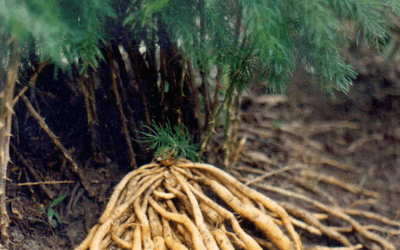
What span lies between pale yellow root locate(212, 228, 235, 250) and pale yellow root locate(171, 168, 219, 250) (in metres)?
0.03

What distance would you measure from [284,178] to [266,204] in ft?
1.39

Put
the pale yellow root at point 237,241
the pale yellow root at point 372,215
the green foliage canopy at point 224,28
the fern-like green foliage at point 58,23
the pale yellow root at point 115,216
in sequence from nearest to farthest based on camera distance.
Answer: the fern-like green foliage at point 58,23 < the green foliage canopy at point 224,28 < the pale yellow root at point 115,216 < the pale yellow root at point 237,241 < the pale yellow root at point 372,215

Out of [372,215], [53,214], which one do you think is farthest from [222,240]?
[372,215]

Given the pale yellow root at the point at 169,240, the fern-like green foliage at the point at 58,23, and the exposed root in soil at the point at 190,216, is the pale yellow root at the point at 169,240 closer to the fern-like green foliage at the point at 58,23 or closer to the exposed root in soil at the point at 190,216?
the exposed root in soil at the point at 190,216

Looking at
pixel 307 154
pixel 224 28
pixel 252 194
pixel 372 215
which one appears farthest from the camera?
pixel 307 154

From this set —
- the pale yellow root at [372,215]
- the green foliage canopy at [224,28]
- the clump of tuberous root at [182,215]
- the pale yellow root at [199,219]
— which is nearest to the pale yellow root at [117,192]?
the clump of tuberous root at [182,215]

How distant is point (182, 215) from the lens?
45.2 inches

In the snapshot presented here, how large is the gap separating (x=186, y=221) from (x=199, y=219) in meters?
0.04

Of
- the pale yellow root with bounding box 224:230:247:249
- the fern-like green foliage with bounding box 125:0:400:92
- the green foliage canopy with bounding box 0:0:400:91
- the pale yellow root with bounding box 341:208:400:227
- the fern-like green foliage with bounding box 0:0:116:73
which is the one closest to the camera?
the fern-like green foliage with bounding box 0:0:116:73

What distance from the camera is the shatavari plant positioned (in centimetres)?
82

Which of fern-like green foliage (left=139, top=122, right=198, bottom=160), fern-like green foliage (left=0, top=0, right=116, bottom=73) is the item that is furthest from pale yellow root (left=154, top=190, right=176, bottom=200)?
fern-like green foliage (left=0, top=0, right=116, bottom=73)

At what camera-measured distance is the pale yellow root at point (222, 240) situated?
3.65 ft

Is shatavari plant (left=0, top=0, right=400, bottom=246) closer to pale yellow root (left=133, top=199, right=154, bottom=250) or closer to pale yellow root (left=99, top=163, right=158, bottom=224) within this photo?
pale yellow root (left=99, top=163, right=158, bottom=224)

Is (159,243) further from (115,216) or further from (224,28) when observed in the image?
(224,28)
